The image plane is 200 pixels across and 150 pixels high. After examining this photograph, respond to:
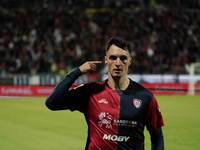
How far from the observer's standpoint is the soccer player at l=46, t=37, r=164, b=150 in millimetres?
3375

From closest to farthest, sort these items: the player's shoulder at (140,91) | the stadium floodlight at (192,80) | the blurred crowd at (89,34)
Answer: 1. the player's shoulder at (140,91)
2. the stadium floodlight at (192,80)
3. the blurred crowd at (89,34)

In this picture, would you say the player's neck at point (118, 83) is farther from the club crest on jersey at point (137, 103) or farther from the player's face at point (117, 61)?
the club crest on jersey at point (137, 103)

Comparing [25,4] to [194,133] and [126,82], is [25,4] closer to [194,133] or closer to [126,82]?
[194,133]

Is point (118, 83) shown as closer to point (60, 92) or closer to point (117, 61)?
point (117, 61)

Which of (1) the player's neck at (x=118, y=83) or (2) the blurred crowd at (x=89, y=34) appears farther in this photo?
(2) the blurred crowd at (x=89, y=34)

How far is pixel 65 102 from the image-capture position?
11.6 ft

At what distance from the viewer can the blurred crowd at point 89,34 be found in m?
22.6

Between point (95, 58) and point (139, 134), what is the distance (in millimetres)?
20054

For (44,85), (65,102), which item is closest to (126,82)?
(65,102)

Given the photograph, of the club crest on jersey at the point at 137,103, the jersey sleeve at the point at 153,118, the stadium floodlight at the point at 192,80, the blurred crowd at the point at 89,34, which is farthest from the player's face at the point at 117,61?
the blurred crowd at the point at 89,34

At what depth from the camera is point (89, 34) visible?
2597 centimetres

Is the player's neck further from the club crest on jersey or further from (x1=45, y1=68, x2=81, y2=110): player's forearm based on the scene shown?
(x1=45, y1=68, x2=81, y2=110): player's forearm

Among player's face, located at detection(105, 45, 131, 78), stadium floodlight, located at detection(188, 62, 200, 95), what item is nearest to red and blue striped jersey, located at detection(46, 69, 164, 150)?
player's face, located at detection(105, 45, 131, 78)

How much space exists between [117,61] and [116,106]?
0.49 metres
